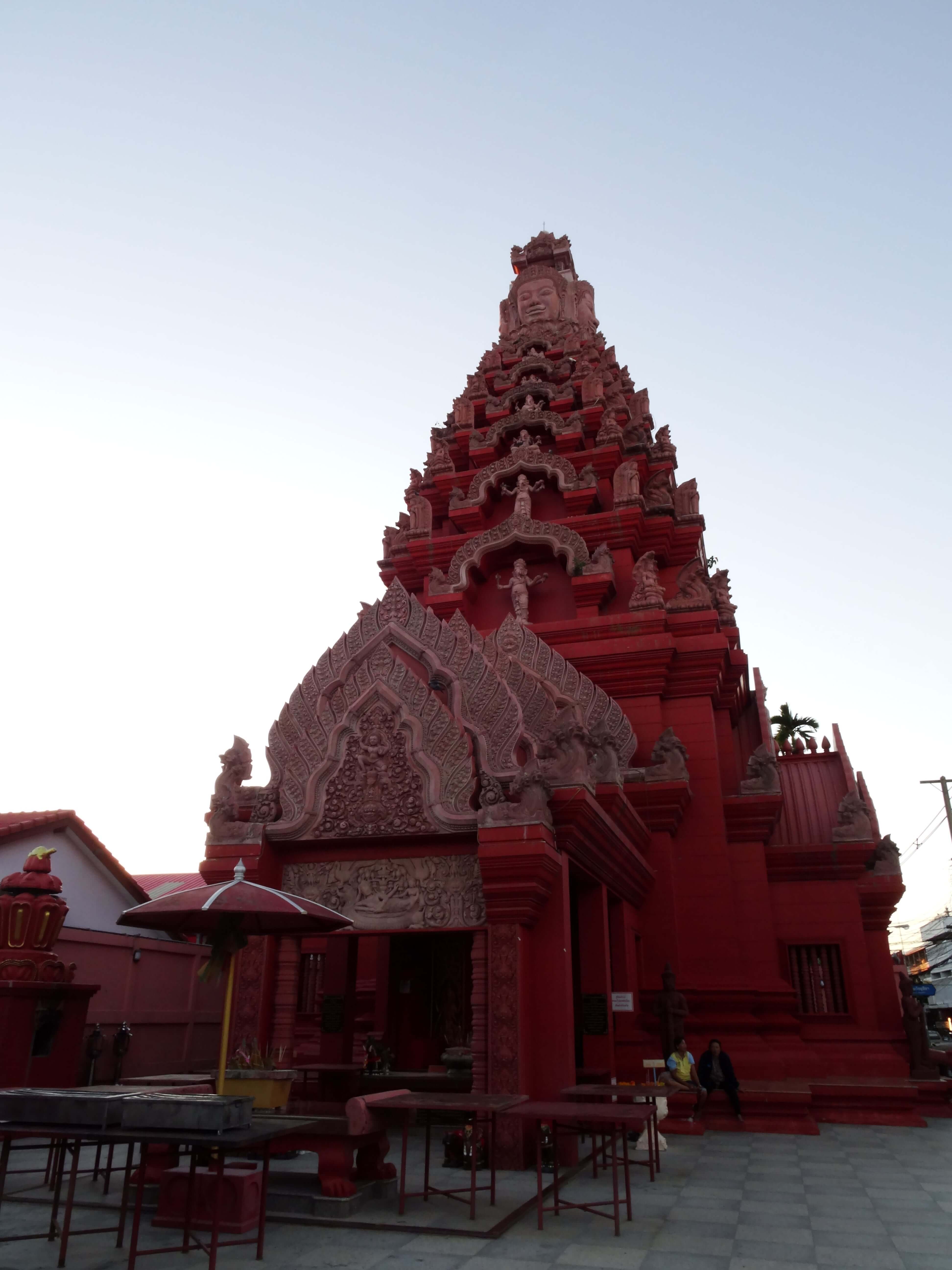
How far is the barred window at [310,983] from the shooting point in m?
15.2

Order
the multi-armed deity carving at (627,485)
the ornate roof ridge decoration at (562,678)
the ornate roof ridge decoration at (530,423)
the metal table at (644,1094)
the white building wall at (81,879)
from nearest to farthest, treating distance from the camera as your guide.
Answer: the metal table at (644,1094)
the ornate roof ridge decoration at (562,678)
the white building wall at (81,879)
the multi-armed deity carving at (627,485)
the ornate roof ridge decoration at (530,423)

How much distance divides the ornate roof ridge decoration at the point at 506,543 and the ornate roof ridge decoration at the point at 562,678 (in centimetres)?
370

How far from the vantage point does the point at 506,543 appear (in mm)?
17953

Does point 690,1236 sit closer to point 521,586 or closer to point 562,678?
point 562,678

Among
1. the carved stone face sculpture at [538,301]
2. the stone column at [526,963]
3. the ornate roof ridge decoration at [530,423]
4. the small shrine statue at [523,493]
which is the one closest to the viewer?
the stone column at [526,963]

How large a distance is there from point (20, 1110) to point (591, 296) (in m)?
26.6

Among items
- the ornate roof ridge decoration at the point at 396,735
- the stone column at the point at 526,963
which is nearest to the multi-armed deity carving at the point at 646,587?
the ornate roof ridge decoration at the point at 396,735

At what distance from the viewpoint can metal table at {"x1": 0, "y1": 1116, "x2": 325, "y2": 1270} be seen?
5.12 m

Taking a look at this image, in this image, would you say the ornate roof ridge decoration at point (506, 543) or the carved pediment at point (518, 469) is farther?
the carved pediment at point (518, 469)

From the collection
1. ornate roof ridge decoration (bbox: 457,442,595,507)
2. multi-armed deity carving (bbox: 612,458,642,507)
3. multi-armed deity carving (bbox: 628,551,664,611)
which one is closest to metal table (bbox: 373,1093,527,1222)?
multi-armed deity carving (bbox: 628,551,664,611)

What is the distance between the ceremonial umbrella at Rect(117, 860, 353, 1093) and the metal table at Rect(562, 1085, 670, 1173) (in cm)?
274

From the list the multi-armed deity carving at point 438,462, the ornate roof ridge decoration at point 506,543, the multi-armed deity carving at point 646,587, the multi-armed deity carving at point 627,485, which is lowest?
the multi-armed deity carving at point 646,587

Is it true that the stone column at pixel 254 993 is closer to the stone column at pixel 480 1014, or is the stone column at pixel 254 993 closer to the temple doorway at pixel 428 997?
the stone column at pixel 480 1014

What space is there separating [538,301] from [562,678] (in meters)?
15.5
